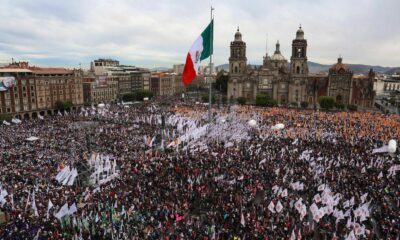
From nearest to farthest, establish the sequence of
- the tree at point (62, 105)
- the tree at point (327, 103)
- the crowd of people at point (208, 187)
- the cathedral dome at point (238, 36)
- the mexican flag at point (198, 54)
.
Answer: the crowd of people at point (208, 187)
the mexican flag at point (198, 54)
the tree at point (62, 105)
the tree at point (327, 103)
the cathedral dome at point (238, 36)

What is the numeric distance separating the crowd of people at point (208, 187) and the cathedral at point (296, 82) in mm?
46729

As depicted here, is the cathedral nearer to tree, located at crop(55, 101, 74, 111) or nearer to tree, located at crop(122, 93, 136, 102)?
tree, located at crop(122, 93, 136, 102)

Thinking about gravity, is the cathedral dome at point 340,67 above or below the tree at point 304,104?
above

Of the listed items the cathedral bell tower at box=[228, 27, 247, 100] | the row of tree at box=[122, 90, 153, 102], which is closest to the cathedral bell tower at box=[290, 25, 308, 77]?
the cathedral bell tower at box=[228, 27, 247, 100]

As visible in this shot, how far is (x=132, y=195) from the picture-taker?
1927 cm

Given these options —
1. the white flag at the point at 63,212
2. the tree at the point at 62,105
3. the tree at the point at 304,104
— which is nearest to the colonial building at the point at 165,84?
the tree at the point at 62,105

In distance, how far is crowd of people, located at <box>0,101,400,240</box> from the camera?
618 inches

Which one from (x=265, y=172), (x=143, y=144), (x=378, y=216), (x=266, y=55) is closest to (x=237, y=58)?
(x=266, y=55)

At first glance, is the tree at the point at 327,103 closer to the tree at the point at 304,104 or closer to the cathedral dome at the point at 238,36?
the tree at the point at 304,104

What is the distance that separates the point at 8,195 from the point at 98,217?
7.09 metres

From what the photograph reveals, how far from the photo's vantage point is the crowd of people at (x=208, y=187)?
15.7m

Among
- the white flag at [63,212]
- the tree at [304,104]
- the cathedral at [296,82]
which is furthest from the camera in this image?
the cathedral at [296,82]

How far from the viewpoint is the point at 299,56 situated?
80.1 m

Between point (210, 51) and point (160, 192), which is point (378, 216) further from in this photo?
point (210, 51)
